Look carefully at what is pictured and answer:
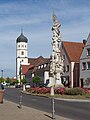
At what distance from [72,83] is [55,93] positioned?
95.2ft

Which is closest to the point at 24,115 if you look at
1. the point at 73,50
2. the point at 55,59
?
the point at 55,59

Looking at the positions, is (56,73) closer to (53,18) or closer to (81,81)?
(53,18)

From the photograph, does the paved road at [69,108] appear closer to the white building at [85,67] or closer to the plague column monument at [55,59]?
the plague column monument at [55,59]

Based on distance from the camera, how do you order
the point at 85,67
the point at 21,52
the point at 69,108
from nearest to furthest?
the point at 69,108 → the point at 85,67 → the point at 21,52

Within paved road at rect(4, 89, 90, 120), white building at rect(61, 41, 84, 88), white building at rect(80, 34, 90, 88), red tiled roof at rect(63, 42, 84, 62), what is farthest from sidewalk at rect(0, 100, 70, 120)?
red tiled roof at rect(63, 42, 84, 62)

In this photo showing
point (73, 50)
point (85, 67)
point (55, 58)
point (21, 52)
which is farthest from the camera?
point (21, 52)

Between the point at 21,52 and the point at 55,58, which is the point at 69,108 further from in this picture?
the point at 21,52

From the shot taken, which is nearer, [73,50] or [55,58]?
[55,58]

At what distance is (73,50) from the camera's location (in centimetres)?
7594

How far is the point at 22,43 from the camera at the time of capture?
168250mm

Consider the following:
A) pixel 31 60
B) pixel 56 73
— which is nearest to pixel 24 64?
pixel 31 60

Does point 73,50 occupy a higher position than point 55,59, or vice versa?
point 73,50

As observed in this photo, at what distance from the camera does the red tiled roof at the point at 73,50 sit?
73.0 meters

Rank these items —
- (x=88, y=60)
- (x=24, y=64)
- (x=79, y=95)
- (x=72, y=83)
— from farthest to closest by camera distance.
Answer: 1. (x=24, y=64)
2. (x=72, y=83)
3. (x=88, y=60)
4. (x=79, y=95)
